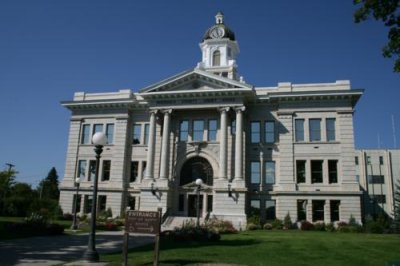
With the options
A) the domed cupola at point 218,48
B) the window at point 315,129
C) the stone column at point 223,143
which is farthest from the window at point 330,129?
the domed cupola at point 218,48

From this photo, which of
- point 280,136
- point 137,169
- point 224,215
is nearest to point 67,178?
point 137,169

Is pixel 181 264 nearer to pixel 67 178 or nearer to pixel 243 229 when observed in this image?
pixel 243 229

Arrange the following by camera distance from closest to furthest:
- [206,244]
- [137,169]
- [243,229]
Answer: [206,244] < [243,229] < [137,169]

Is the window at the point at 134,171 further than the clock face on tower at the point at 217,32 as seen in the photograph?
No

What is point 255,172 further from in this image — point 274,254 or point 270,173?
point 274,254

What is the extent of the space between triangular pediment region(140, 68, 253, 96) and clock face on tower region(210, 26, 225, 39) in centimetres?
1140

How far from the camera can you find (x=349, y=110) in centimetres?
3888

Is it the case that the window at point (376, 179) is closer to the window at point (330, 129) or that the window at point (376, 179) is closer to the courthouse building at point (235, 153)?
the courthouse building at point (235, 153)

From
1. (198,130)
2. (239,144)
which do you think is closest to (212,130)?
(198,130)

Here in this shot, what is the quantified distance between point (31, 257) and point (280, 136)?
1161 inches

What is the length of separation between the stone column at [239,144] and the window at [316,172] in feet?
24.7

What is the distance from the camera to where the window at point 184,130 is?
42594 millimetres

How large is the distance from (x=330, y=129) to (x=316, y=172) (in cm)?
478

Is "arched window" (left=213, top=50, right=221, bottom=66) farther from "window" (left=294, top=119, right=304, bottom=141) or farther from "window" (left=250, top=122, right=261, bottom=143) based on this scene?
"window" (left=294, top=119, right=304, bottom=141)
